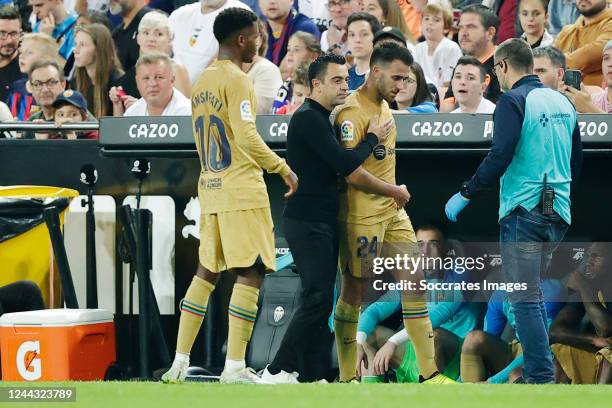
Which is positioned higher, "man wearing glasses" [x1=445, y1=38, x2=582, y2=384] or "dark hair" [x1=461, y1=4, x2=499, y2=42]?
"dark hair" [x1=461, y1=4, x2=499, y2=42]

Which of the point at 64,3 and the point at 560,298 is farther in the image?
the point at 64,3

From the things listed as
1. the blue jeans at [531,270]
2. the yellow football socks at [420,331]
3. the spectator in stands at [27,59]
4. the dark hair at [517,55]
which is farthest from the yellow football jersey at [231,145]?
the spectator in stands at [27,59]

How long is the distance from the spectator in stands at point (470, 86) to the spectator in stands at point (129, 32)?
3.78 m

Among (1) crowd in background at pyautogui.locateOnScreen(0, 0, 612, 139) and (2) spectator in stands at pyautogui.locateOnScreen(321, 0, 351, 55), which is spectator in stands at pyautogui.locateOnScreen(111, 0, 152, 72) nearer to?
(1) crowd in background at pyautogui.locateOnScreen(0, 0, 612, 139)

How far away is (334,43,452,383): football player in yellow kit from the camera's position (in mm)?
8625

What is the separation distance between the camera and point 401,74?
341 inches

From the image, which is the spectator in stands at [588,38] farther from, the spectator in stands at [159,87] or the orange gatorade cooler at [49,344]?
the orange gatorade cooler at [49,344]

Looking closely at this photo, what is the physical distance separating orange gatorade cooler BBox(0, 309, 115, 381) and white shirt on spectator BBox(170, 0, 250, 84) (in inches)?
136

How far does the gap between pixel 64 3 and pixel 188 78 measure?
3230mm

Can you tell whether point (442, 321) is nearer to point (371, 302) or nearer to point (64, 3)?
point (371, 302)

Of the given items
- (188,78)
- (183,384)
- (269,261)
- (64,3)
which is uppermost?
(64,3)

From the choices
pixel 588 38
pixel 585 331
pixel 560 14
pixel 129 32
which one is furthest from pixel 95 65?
pixel 585 331

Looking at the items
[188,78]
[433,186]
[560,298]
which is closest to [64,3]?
[188,78]

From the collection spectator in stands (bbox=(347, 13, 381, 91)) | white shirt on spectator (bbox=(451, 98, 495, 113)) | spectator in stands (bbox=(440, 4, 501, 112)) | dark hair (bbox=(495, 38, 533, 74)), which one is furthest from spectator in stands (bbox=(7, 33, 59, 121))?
dark hair (bbox=(495, 38, 533, 74))
